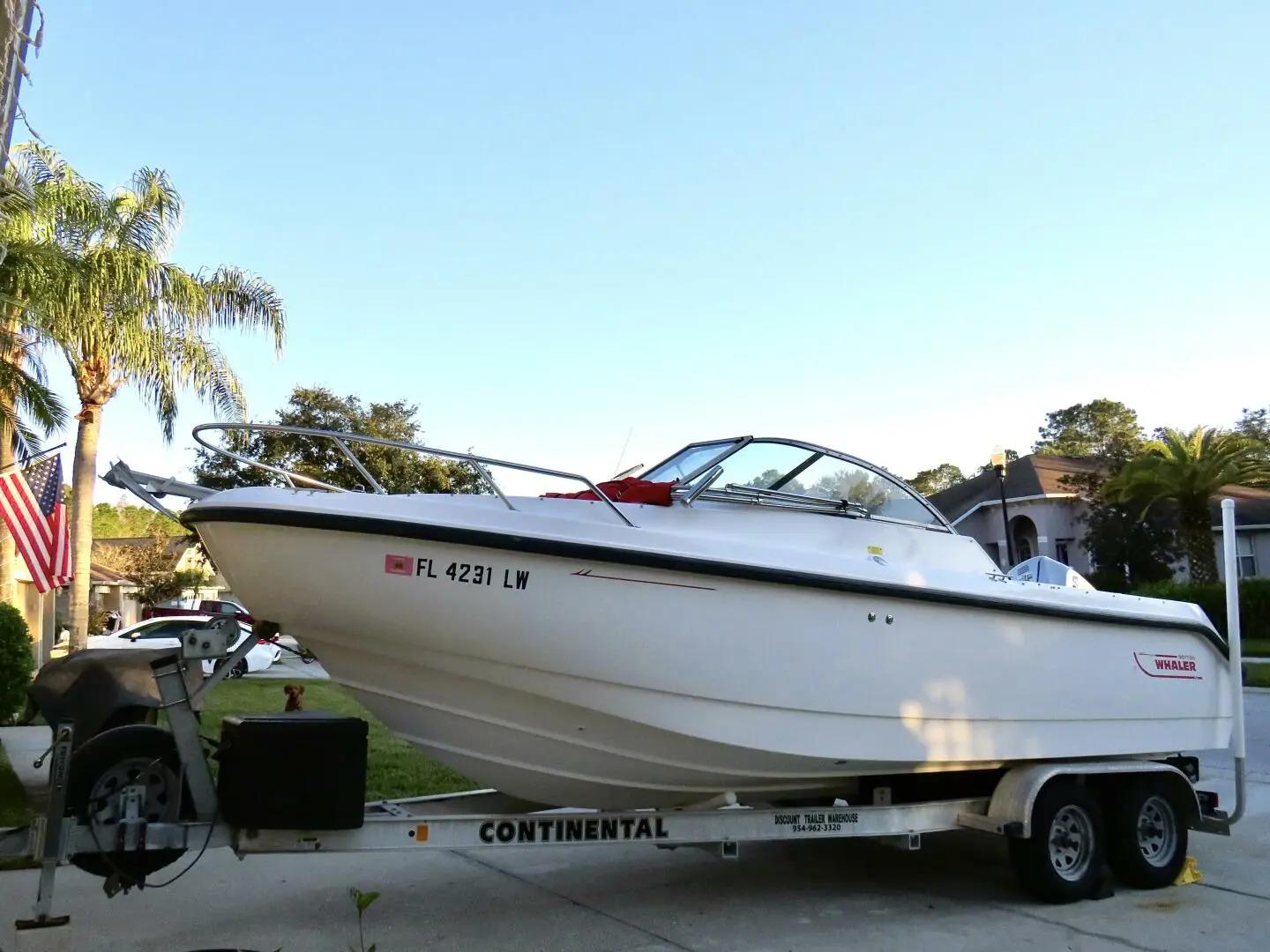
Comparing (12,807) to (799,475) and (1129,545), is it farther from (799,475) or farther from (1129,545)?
(1129,545)

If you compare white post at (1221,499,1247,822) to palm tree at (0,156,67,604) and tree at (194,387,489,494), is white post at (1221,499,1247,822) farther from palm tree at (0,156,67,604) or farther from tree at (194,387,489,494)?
tree at (194,387,489,494)

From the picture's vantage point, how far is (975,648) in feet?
16.3

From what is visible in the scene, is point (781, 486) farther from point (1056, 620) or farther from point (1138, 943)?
point (1138, 943)

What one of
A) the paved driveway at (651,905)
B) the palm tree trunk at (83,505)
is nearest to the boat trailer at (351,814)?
the paved driveway at (651,905)

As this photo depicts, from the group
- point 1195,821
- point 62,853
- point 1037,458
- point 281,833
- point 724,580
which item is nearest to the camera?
point 62,853

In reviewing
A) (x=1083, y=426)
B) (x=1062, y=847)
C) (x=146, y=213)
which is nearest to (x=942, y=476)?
(x=1083, y=426)

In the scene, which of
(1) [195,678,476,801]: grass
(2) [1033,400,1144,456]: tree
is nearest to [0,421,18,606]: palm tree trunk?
(1) [195,678,476,801]: grass

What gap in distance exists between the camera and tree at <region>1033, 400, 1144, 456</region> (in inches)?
2048

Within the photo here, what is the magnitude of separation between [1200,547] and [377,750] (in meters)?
23.4

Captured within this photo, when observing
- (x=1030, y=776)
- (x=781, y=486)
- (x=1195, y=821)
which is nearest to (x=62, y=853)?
(x=781, y=486)

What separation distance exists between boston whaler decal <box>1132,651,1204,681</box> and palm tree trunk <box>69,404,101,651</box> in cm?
1548

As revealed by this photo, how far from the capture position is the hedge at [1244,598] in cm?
2464

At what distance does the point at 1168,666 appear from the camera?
5.70m

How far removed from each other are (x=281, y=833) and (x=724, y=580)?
6.56 ft
